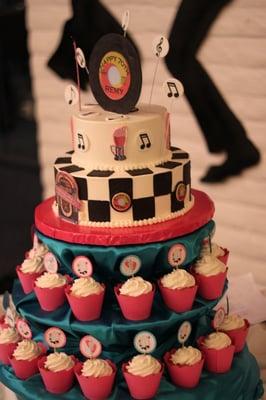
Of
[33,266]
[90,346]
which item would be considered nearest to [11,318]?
[33,266]

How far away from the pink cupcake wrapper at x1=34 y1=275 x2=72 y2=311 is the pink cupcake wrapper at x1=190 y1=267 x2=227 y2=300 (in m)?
0.30

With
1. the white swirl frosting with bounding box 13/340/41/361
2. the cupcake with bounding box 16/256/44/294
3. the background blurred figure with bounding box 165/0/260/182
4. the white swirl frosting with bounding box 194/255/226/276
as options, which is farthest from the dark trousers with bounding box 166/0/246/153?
the white swirl frosting with bounding box 13/340/41/361

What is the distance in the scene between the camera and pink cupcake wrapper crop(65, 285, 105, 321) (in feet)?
4.36

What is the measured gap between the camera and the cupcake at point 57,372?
1.39m

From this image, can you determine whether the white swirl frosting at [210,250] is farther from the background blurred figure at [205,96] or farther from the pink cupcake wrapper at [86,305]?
the background blurred figure at [205,96]

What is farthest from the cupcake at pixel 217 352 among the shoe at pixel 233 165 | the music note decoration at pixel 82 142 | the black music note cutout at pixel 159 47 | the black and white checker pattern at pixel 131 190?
the shoe at pixel 233 165

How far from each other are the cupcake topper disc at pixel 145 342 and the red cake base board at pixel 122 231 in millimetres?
199

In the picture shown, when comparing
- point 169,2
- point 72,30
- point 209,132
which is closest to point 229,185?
point 209,132

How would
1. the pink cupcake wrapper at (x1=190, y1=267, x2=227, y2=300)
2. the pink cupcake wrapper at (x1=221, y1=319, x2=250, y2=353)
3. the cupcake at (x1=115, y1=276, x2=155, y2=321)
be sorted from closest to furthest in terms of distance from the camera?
1. the cupcake at (x1=115, y1=276, x2=155, y2=321)
2. the pink cupcake wrapper at (x1=190, y1=267, x2=227, y2=300)
3. the pink cupcake wrapper at (x1=221, y1=319, x2=250, y2=353)

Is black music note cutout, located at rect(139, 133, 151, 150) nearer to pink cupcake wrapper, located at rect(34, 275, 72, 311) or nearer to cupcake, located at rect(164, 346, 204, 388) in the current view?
pink cupcake wrapper, located at rect(34, 275, 72, 311)

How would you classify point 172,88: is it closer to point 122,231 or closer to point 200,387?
point 122,231

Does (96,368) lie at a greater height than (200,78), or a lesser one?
lesser

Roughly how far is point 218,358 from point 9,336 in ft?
1.66

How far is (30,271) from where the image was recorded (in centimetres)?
150
